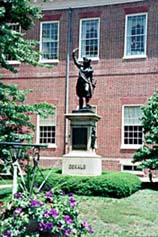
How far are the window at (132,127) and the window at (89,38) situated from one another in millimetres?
3305

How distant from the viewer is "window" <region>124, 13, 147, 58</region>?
75.3 ft

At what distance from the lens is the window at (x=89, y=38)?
943 inches

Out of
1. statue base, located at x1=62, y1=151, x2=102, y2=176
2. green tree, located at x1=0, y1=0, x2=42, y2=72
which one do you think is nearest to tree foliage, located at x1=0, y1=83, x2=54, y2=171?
green tree, located at x1=0, y1=0, x2=42, y2=72

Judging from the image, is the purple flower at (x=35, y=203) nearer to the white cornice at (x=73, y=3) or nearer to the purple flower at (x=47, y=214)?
the purple flower at (x=47, y=214)

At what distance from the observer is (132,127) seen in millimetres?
22875

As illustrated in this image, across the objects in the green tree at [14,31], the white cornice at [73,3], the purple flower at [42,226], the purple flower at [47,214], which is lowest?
the purple flower at [42,226]

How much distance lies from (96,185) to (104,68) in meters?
10.5

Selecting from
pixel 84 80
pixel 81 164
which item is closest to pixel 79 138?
pixel 81 164

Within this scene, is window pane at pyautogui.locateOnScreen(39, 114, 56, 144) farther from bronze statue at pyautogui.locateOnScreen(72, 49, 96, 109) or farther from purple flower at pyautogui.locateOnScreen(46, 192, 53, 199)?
purple flower at pyautogui.locateOnScreen(46, 192, 53, 199)

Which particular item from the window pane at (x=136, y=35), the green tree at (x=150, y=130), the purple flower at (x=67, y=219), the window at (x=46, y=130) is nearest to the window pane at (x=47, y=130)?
the window at (x=46, y=130)

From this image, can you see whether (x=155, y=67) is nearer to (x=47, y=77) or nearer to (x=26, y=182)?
(x=47, y=77)

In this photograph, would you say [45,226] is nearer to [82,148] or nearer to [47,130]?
[82,148]

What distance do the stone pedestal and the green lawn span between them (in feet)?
6.80

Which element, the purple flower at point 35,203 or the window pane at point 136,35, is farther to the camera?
the window pane at point 136,35
